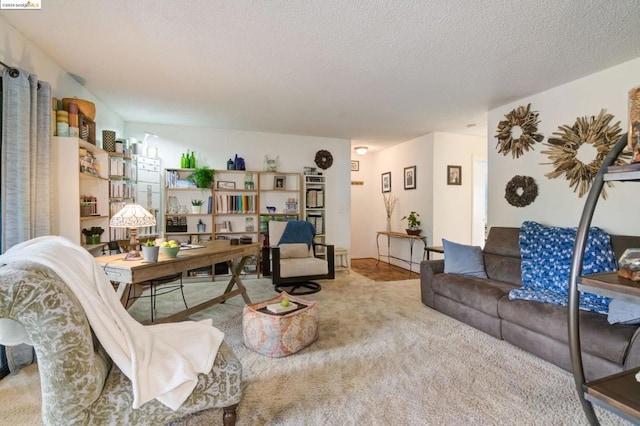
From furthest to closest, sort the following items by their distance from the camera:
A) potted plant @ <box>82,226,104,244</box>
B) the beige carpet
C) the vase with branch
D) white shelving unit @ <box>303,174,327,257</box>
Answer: the vase with branch, white shelving unit @ <box>303,174,327,257</box>, potted plant @ <box>82,226,104,244</box>, the beige carpet

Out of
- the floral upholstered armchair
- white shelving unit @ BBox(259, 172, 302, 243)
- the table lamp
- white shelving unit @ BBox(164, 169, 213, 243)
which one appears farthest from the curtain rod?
white shelving unit @ BBox(259, 172, 302, 243)

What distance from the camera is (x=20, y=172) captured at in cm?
212

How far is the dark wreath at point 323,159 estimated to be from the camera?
5.52 metres

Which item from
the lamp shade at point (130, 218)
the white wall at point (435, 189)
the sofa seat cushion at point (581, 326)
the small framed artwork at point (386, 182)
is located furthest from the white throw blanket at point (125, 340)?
the small framed artwork at point (386, 182)

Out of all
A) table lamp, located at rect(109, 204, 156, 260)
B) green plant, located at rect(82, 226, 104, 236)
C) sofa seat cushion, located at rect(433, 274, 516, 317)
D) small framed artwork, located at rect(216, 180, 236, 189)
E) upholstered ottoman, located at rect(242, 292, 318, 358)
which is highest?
small framed artwork, located at rect(216, 180, 236, 189)

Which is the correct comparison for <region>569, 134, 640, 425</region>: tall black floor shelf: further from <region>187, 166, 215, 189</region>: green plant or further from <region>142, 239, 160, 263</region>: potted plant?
<region>187, 166, 215, 189</region>: green plant

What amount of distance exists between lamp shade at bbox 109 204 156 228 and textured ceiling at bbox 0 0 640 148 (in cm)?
131

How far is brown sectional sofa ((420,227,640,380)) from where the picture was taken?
1.89 meters

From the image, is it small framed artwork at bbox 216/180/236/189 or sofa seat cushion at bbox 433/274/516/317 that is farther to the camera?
small framed artwork at bbox 216/180/236/189

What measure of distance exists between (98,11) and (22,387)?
8.12 ft

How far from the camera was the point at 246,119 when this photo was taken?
4.48 m

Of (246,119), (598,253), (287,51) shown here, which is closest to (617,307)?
(598,253)

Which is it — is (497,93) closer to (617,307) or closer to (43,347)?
(617,307)

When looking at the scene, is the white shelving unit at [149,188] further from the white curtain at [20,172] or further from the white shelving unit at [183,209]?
the white curtain at [20,172]
